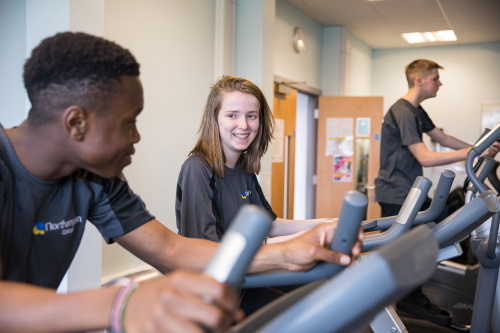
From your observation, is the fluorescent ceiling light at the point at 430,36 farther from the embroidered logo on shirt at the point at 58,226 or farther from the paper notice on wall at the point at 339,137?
the embroidered logo on shirt at the point at 58,226

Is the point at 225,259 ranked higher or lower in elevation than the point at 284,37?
lower

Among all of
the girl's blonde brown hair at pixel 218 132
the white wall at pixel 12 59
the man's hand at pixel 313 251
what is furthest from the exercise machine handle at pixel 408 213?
→ the white wall at pixel 12 59

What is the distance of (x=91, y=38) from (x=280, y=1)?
4.87m

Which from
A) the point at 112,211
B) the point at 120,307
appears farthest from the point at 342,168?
the point at 120,307

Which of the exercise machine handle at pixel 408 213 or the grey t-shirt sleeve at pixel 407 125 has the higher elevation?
the grey t-shirt sleeve at pixel 407 125

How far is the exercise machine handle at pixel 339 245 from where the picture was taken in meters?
0.85

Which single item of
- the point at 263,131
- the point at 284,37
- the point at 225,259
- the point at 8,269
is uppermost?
the point at 284,37

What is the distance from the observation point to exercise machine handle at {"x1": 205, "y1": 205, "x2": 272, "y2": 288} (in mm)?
587

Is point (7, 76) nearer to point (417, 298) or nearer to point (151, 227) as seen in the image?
point (151, 227)

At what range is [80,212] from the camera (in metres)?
1.23

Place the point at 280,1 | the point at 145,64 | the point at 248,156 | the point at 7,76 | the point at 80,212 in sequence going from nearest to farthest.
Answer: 1. the point at 80,212
2. the point at 248,156
3. the point at 7,76
4. the point at 145,64
5. the point at 280,1

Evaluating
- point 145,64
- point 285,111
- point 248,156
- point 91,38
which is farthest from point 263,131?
point 285,111

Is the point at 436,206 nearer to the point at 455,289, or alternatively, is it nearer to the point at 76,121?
the point at 76,121

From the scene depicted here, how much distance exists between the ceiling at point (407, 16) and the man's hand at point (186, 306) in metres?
5.50
